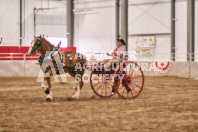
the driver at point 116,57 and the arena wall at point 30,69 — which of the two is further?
the arena wall at point 30,69

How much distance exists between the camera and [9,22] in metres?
29.9

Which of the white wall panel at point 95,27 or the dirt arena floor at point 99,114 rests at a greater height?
the white wall panel at point 95,27

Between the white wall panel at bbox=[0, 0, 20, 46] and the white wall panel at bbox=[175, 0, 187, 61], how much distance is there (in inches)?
507

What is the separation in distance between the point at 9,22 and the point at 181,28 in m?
14.1

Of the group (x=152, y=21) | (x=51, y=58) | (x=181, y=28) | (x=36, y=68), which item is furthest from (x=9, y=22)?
(x=51, y=58)

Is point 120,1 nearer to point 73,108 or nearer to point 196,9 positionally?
point 196,9

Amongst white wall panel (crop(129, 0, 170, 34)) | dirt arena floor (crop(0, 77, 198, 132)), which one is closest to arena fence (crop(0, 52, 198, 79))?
white wall panel (crop(129, 0, 170, 34))

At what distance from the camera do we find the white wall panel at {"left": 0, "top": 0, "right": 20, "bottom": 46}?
29.7 meters

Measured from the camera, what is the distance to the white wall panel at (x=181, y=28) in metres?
24.8

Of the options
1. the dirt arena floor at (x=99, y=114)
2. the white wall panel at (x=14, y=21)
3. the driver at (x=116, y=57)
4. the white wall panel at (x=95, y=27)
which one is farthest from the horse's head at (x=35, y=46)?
the white wall panel at (x=14, y=21)

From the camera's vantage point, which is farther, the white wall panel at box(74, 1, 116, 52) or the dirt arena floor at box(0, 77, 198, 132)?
the white wall panel at box(74, 1, 116, 52)

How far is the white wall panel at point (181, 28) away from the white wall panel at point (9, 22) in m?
12.9

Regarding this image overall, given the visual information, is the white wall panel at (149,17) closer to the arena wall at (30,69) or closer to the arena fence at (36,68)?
the arena fence at (36,68)

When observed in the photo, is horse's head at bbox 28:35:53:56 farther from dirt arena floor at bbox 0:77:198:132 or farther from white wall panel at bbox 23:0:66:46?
white wall panel at bbox 23:0:66:46
